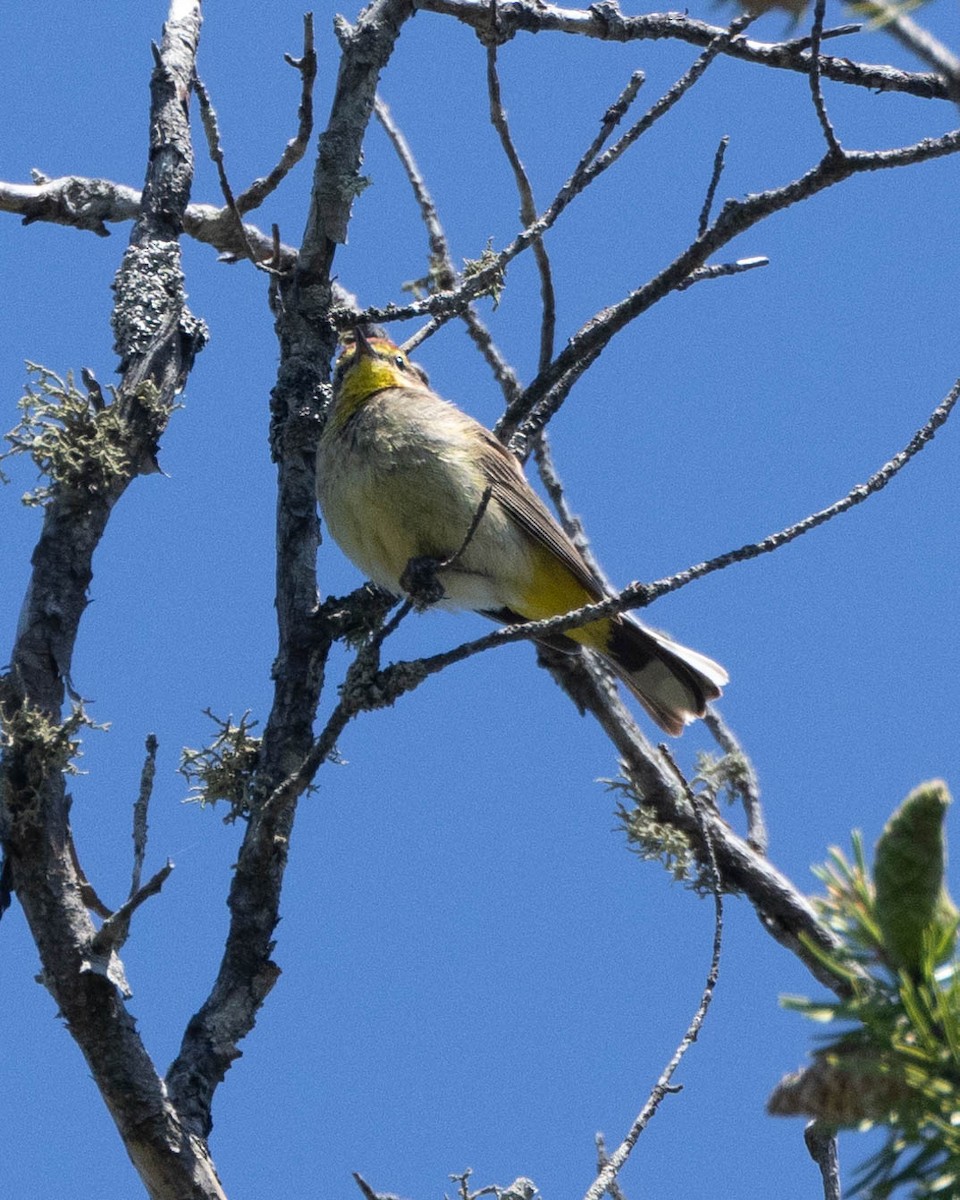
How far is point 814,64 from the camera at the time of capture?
3346 millimetres

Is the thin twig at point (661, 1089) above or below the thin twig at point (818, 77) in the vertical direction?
below

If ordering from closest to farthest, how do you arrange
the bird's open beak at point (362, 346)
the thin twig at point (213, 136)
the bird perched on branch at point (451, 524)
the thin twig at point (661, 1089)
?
1. the thin twig at point (661, 1089)
2. the thin twig at point (213, 136)
3. the bird perched on branch at point (451, 524)
4. the bird's open beak at point (362, 346)

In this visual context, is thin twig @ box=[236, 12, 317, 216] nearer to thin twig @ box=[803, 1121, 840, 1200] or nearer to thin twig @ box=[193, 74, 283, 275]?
thin twig @ box=[193, 74, 283, 275]

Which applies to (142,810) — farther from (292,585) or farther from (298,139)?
(298,139)

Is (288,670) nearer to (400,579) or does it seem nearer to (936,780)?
(400,579)

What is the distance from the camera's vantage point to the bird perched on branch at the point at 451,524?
545 cm

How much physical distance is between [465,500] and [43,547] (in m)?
1.91

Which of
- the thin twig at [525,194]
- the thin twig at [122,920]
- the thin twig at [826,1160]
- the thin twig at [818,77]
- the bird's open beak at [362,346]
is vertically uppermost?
the bird's open beak at [362,346]

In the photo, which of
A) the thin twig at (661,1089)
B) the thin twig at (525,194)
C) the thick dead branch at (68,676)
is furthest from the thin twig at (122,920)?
the thin twig at (525,194)

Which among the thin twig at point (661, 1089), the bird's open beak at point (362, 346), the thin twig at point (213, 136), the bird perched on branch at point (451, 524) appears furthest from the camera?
the bird's open beak at point (362, 346)

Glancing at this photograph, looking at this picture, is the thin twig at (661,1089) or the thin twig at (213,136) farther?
the thin twig at (213,136)

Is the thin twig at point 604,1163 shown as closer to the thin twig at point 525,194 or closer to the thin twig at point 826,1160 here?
the thin twig at point 826,1160

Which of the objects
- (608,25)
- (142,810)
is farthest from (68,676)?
(608,25)

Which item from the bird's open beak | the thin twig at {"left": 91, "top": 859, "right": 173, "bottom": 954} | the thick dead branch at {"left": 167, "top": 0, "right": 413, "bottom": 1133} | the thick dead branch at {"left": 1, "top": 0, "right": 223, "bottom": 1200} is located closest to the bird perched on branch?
the bird's open beak
